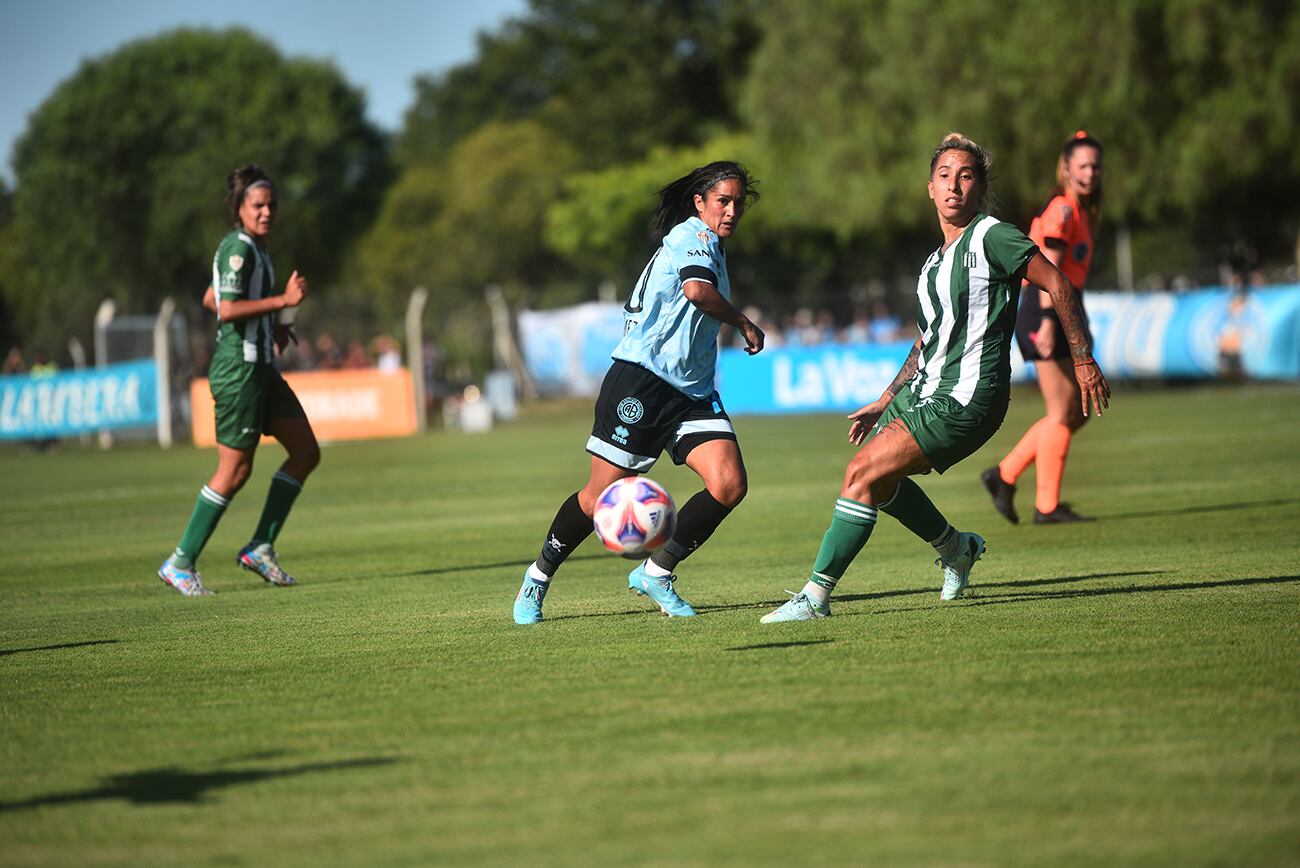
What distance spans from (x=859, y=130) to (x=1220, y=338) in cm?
1191

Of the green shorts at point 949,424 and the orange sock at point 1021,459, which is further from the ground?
the green shorts at point 949,424

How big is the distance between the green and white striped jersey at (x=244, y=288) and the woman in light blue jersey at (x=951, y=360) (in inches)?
160

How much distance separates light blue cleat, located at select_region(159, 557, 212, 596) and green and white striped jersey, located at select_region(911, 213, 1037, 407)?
4594 mm

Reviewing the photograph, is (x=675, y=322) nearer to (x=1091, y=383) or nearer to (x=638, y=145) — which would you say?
(x=1091, y=383)

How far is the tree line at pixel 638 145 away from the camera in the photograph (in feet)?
113

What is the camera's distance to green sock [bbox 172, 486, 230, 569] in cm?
995

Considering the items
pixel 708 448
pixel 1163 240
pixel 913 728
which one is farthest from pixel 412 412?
pixel 913 728

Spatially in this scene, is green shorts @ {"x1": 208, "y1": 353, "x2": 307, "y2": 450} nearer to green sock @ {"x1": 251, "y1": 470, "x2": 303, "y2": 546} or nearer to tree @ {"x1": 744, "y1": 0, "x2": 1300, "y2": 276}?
green sock @ {"x1": 251, "y1": 470, "x2": 303, "y2": 546}

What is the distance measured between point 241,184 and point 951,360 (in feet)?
15.2

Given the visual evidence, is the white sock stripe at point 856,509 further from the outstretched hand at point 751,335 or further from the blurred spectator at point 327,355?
the blurred spectator at point 327,355

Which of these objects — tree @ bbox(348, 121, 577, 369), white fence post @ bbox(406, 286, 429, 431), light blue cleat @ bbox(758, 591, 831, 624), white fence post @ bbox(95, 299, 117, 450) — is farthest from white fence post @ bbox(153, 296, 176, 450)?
tree @ bbox(348, 121, 577, 369)

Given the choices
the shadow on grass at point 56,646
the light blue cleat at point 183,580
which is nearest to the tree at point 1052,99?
the light blue cleat at point 183,580

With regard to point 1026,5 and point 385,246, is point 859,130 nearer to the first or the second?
point 1026,5

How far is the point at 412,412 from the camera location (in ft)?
108
